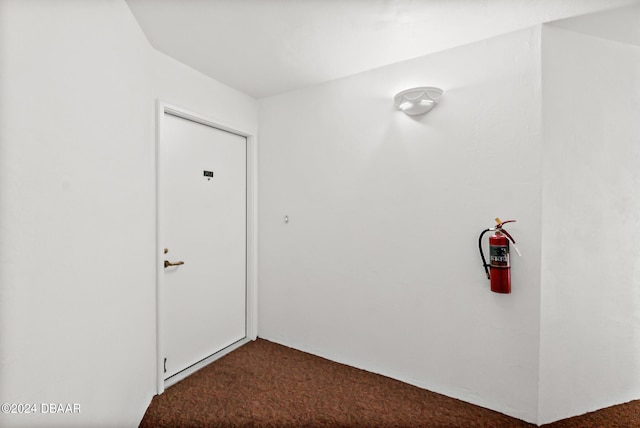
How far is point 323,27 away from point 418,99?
0.79 metres

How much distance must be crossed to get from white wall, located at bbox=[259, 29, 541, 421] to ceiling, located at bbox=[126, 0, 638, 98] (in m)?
0.17

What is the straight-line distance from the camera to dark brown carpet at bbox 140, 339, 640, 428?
178 centimetres

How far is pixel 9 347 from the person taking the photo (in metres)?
0.82

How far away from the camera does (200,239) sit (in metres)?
2.43

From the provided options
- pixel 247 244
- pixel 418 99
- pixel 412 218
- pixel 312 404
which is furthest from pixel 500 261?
pixel 247 244

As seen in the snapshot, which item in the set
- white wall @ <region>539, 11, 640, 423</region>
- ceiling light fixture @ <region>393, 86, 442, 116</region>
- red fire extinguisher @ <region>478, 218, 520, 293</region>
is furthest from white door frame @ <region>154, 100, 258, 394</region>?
white wall @ <region>539, 11, 640, 423</region>

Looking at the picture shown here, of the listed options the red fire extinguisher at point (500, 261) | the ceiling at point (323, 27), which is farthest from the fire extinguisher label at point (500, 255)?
the ceiling at point (323, 27)

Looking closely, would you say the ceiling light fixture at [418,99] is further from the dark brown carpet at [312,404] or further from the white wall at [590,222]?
the dark brown carpet at [312,404]

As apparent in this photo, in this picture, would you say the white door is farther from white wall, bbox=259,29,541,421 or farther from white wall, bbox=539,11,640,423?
white wall, bbox=539,11,640,423

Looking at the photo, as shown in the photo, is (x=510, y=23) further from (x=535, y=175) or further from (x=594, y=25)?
(x=535, y=175)

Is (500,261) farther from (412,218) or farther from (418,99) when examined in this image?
(418,99)

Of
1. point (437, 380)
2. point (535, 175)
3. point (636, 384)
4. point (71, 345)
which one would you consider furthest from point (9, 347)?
point (636, 384)

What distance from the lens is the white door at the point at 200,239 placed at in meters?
2.19

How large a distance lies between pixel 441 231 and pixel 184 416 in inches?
82.6
